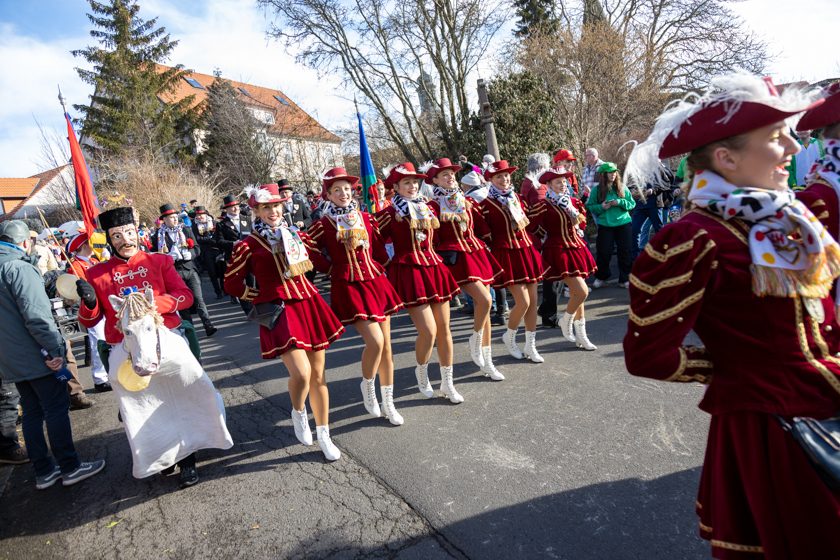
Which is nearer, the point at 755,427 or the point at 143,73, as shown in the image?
the point at 755,427

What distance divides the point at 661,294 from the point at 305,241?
3171 millimetres

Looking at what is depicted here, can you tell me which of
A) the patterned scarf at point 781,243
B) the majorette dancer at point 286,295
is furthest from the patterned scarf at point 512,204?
the patterned scarf at point 781,243

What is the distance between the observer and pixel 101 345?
13.3 ft

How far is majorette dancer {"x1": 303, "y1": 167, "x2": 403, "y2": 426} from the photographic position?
4211mm

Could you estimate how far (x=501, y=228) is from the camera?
5453 millimetres

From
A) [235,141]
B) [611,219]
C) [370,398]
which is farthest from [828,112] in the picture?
[235,141]

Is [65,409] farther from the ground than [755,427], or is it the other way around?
[755,427]

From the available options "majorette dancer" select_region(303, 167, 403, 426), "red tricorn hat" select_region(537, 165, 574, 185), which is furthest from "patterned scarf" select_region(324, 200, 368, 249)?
"red tricorn hat" select_region(537, 165, 574, 185)

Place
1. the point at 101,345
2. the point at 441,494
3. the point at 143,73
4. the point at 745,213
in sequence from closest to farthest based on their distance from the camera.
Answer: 1. the point at 745,213
2. the point at 441,494
3. the point at 101,345
4. the point at 143,73

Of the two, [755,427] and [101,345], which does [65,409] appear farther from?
[755,427]

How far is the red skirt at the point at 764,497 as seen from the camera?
1.44 m

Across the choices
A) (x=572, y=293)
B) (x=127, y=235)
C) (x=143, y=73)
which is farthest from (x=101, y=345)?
(x=143, y=73)

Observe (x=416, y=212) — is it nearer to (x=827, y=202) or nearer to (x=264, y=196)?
(x=264, y=196)

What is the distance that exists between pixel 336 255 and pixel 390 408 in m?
1.41
